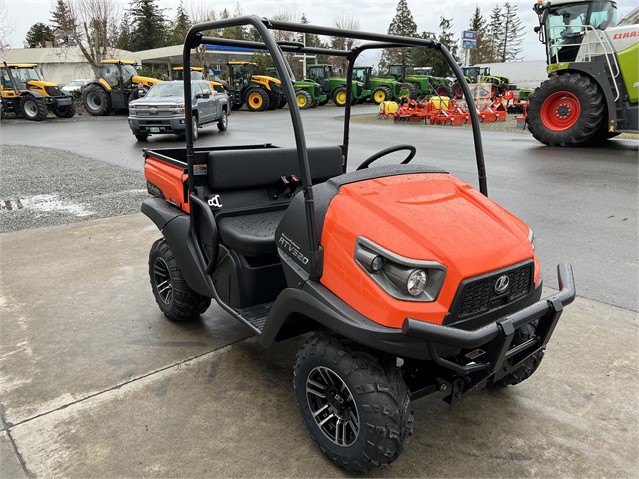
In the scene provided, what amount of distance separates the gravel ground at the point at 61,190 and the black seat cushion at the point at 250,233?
146 inches

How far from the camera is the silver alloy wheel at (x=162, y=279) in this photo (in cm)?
341

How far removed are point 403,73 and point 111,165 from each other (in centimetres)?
2509

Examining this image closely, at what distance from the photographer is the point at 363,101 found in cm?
3066

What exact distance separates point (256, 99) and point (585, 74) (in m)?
17.1

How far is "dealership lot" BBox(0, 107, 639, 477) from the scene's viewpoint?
85.2 inches

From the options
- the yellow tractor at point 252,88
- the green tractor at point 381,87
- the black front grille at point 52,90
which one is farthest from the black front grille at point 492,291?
the green tractor at point 381,87

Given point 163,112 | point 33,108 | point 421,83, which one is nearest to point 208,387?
point 163,112

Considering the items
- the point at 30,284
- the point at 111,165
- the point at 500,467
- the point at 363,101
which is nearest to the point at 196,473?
the point at 500,467

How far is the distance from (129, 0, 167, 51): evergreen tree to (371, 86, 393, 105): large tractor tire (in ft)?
126

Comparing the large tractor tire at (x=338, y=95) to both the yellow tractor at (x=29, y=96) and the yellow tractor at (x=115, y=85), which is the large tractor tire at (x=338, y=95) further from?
the yellow tractor at (x=29, y=96)

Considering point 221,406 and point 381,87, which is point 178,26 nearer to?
point 381,87

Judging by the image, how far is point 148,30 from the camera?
5788cm

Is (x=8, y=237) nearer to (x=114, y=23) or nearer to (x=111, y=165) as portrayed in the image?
(x=111, y=165)

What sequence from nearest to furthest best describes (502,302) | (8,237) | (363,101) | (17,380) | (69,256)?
(502,302)
(17,380)
(69,256)
(8,237)
(363,101)
